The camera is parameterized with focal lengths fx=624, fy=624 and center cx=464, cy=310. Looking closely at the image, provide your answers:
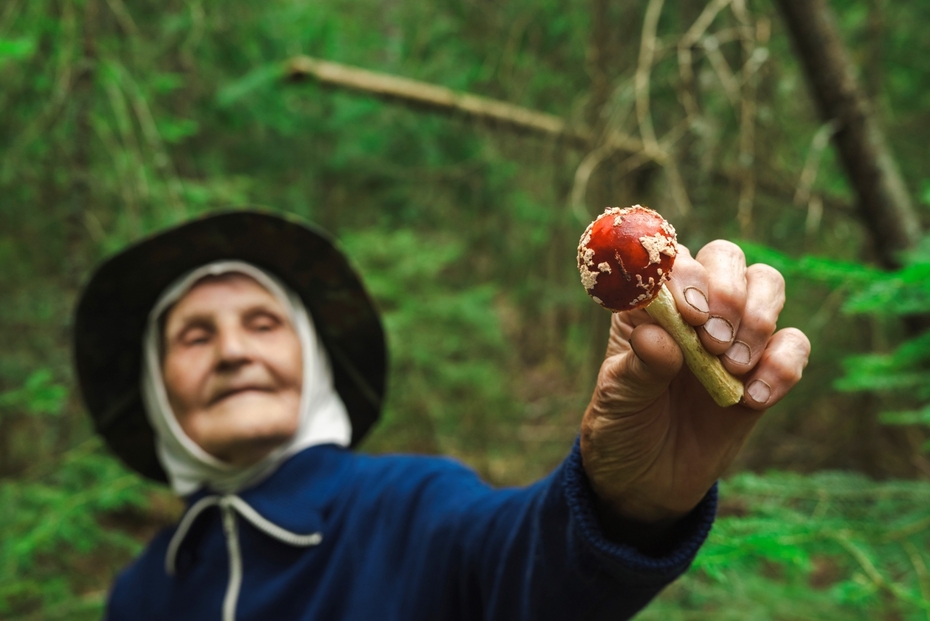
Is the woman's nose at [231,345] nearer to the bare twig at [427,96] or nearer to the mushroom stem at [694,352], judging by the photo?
the mushroom stem at [694,352]

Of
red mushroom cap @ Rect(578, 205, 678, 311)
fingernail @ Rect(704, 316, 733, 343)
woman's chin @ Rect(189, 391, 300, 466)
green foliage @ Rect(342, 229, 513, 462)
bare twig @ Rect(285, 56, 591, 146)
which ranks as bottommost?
green foliage @ Rect(342, 229, 513, 462)

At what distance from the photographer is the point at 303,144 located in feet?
22.3

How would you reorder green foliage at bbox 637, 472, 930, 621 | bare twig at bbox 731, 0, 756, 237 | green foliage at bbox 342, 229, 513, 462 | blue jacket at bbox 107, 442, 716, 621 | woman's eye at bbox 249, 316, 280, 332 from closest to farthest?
blue jacket at bbox 107, 442, 716, 621 < green foliage at bbox 637, 472, 930, 621 < bare twig at bbox 731, 0, 756, 237 < woman's eye at bbox 249, 316, 280, 332 < green foliage at bbox 342, 229, 513, 462

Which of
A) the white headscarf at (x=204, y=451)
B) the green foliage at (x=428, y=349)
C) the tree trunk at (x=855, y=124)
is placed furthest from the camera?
the green foliage at (x=428, y=349)

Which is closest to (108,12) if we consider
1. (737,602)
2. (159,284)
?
(159,284)

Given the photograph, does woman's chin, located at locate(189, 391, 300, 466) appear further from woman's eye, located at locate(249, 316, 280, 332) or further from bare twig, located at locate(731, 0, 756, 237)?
bare twig, located at locate(731, 0, 756, 237)

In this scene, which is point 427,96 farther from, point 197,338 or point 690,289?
point 690,289

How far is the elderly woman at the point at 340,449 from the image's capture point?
994 millimetres

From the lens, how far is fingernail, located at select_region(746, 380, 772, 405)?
91 cm

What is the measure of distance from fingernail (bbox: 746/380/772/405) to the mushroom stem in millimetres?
16

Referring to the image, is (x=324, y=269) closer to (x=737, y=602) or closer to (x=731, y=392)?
(x=731, y=392)

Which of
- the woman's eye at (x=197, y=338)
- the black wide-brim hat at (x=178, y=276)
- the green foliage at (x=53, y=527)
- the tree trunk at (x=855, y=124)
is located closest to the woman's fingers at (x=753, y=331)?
the black wide-brim hat at (x=178, y=276)

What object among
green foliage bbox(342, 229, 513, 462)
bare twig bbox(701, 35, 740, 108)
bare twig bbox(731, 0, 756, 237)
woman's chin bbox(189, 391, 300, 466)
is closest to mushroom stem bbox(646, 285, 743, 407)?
bare twig bbox(731, 0, 756, 237)

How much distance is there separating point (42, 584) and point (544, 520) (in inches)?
104
